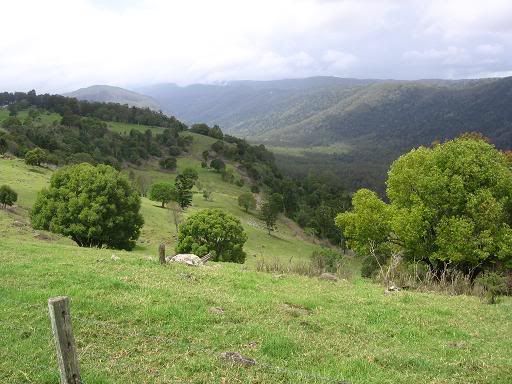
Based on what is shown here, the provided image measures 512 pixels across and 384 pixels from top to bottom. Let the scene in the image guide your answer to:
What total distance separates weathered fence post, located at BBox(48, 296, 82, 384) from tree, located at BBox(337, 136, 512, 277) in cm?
2572

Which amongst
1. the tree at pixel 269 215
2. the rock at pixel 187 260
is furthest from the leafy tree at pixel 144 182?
the rock at pixel 187 260

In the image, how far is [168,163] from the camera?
172 meters

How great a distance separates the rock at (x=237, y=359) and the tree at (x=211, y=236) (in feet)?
140

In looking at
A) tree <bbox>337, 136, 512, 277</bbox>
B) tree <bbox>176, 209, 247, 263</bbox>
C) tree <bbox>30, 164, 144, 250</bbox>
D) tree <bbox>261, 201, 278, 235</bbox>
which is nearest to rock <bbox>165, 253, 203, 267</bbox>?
tree <bbox>337, 136, 512, 277</bbox>

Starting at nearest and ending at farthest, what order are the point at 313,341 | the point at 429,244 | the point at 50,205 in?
the point at 313,341
the point at 429,244
the point at 50,205

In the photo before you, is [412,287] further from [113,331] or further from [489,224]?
[113,331]

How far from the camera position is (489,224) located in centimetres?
3058

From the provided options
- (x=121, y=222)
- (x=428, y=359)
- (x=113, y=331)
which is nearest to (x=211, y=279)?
(x=113, y=331)

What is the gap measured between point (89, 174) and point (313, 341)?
41.1 m

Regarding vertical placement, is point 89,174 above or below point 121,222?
above

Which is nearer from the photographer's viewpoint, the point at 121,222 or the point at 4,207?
the point at 121,222

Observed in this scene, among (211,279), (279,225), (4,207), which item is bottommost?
(279,225)

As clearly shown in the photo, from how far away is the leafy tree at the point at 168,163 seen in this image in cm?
17262

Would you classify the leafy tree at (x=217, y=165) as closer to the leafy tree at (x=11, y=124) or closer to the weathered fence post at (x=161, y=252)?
the leafy tree at (x=11, y=124)
